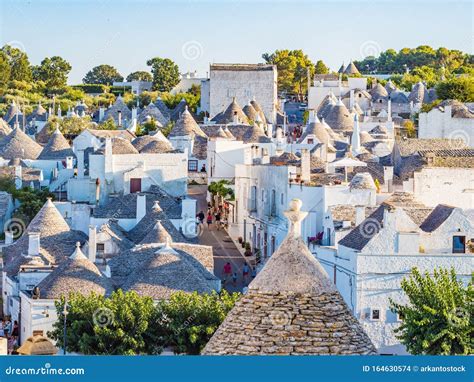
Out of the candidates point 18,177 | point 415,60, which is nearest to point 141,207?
point 18,177

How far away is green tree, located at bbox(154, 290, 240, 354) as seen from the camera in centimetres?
2777

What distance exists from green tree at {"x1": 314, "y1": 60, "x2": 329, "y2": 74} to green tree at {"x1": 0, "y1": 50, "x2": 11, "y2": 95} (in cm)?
2014

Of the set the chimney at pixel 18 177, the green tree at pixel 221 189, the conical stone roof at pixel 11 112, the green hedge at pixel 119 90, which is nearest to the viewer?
the green tree at pixel 221 189

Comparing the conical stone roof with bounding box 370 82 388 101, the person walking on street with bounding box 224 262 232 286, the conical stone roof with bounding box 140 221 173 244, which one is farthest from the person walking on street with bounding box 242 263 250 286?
the conical stone roof with bounding box 370 82 388 101

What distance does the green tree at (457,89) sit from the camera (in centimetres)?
7088

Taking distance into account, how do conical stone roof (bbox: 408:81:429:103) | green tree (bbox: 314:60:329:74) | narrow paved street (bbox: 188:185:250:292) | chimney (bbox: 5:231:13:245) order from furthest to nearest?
green tree (bbox: 314:60:329:74)
conical stone roof (bbox: 408:81:429:103)
chimney (bbox: 5:231:13:245)
narrow paved street (bbox: 188:185:250:292)

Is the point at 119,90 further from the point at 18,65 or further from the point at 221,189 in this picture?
the point at 221,189

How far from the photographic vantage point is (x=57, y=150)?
2381 inches

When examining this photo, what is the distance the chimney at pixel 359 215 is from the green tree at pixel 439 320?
9.10 m

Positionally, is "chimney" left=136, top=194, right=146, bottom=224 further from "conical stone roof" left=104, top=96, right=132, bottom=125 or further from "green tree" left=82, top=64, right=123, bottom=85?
"green tree" left=82, top=64, right=123, bottom=85

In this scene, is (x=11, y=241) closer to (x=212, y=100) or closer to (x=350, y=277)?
(x=350, y=277)

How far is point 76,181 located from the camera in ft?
167

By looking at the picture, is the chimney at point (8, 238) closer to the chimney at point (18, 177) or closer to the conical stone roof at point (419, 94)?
the chimney at point (18, 177)

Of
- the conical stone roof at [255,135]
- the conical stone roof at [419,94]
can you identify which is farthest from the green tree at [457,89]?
the conical stone roof at [255,135]
